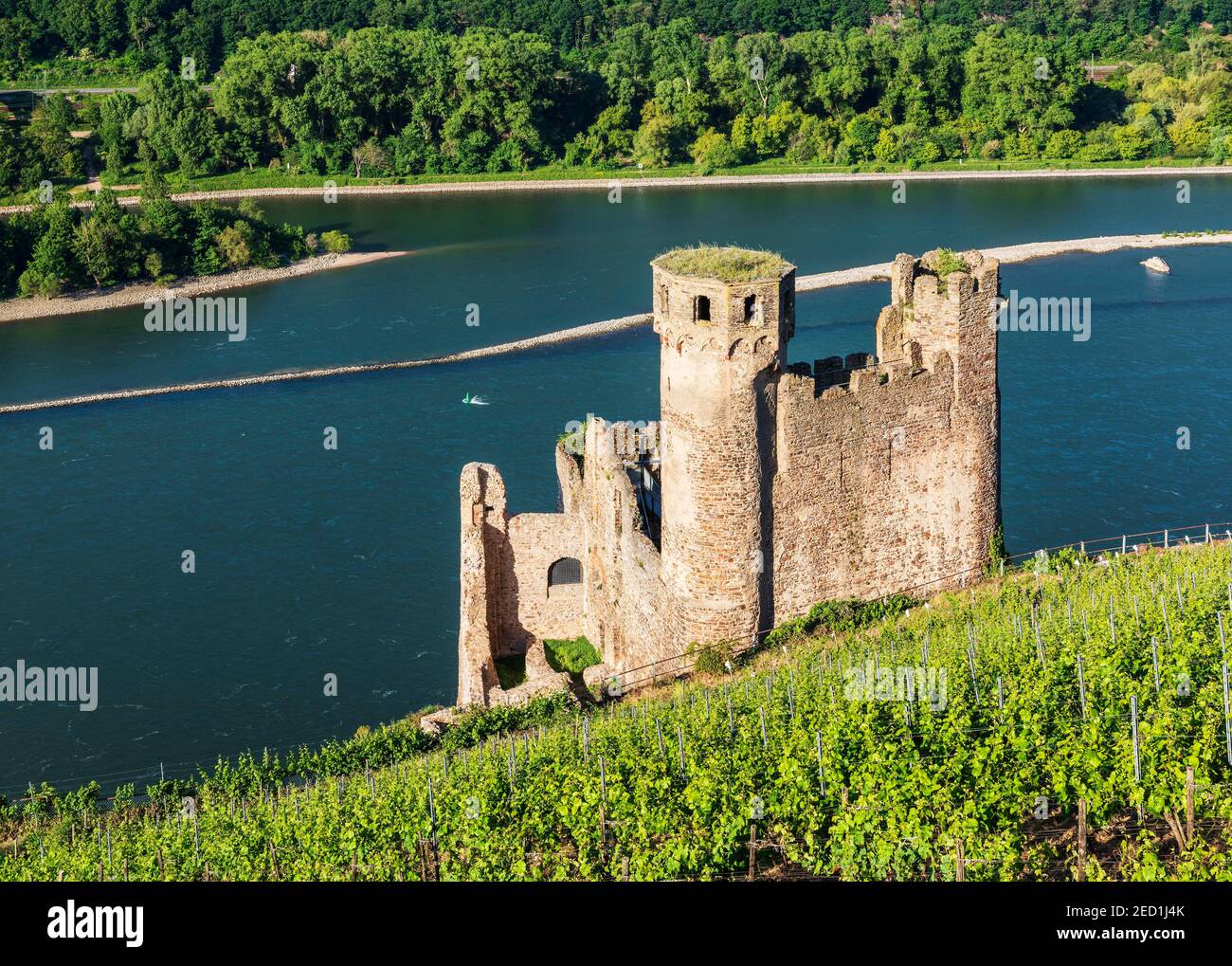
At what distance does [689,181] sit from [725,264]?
102703mm

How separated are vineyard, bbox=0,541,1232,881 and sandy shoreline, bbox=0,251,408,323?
73168 millimetres

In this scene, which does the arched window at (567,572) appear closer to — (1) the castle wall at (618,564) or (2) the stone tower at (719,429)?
(1) the castle wall at (618,564)

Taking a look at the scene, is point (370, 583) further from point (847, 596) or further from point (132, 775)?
point (847, 596)

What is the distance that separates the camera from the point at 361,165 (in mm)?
144125

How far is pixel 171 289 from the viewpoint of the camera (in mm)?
114125

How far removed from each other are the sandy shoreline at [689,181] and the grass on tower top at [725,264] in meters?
100

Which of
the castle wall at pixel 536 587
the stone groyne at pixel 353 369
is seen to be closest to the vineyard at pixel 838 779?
the castle wall at pixel 536 587

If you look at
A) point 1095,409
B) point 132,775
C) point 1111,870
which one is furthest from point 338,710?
point 1095,409

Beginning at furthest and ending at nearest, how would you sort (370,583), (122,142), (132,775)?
(122,142) < (370,583) < (132,775)

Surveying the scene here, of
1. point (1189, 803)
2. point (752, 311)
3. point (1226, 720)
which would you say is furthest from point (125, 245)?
point (1189, 803)

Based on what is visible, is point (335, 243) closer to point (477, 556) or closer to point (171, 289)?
point (171, 289)

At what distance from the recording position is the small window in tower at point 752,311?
3828cm

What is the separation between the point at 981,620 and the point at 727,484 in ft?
21.5

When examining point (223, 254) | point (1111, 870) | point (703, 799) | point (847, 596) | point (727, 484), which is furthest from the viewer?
point (223, 254)
